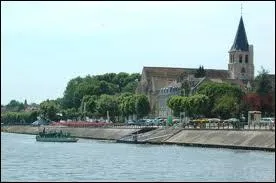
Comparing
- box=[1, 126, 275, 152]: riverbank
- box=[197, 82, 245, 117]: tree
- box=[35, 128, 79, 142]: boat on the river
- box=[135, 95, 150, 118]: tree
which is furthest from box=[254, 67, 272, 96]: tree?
box=[135, 95, 150, 118]: tree

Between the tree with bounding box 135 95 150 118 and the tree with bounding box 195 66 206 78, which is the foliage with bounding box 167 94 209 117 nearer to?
the tree with bounding box 135 95 150 118

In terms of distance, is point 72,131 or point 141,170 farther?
point 72,131

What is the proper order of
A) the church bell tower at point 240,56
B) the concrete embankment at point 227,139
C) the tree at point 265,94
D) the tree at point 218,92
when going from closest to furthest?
1. the concrete embankment at point 227,139
2. the tree at point 265,94
3. the tree at point 218,92
4. the church bell tower at point 240,56

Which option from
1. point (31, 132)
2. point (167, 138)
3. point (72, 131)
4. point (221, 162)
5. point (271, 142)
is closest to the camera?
point (221, 162)

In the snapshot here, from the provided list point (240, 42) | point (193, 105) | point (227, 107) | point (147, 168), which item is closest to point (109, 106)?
point (240, 42)

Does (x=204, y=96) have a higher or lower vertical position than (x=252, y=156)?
higher

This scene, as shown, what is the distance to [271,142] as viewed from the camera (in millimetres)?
75438

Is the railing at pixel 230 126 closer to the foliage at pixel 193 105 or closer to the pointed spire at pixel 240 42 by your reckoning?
the foliage at pixel 193 105

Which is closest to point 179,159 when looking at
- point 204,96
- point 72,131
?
point 204,96

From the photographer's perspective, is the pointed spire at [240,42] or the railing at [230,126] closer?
the railing at [230,126]

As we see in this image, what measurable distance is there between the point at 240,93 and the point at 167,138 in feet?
114

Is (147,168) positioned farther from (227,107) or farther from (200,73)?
(200,73)

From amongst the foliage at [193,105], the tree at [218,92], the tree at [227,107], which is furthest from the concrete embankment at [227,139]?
the tree at [218,92]

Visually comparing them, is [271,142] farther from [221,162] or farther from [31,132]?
[31,132]
